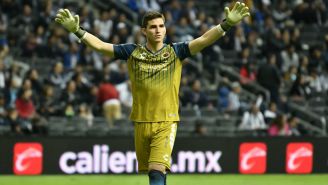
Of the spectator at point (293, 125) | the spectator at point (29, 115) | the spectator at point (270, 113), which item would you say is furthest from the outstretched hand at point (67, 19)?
the spectator at point (270, 113)

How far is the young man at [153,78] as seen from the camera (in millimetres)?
10234

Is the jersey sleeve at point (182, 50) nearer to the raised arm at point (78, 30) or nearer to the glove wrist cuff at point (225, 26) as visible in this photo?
the glove wrist cuff at point (225, 26)

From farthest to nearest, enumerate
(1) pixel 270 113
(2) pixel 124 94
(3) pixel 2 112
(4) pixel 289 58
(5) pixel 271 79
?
1. (4) pixel 289 58
2. (5) pixel 271 79
3. (1) pixel 270 113
4. (2) pixel 124 94
5. (3) pixel 2 112

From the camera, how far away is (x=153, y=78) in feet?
33.9

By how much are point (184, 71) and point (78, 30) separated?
13.3 meters

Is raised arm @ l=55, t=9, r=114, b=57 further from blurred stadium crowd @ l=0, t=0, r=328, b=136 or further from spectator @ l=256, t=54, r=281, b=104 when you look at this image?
spectator @ l=256, t=54, r=281, b=104

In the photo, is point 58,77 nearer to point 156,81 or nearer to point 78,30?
point 78,30

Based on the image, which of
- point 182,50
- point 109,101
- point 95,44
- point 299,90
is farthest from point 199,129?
point 95,44

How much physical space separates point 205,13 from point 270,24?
5.95 ft

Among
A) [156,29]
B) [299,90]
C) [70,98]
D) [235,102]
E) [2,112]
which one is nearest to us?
[156,29]

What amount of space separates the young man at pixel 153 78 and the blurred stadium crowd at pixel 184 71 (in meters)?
9.54

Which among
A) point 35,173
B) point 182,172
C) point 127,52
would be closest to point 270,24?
point 182,172

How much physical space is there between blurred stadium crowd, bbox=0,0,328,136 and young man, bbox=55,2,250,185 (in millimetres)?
9535

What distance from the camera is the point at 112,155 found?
62.1ft
